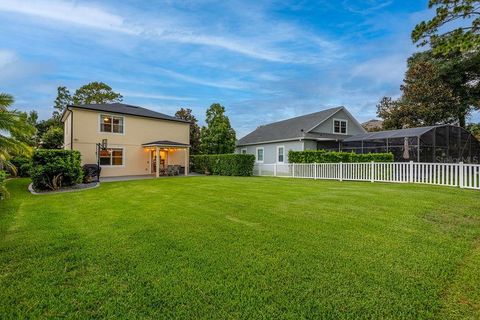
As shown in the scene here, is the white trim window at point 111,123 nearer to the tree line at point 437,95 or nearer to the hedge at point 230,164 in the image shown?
the hedge at point 230,164

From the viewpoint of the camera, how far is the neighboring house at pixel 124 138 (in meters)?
17.0

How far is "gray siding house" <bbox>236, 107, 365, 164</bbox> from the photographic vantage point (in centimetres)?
2046

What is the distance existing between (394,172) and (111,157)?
17.6m

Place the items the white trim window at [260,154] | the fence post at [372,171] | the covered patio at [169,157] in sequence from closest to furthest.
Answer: the fence post at [372,171] < the covered patio at [169,157] < the white trim window at [260,154]

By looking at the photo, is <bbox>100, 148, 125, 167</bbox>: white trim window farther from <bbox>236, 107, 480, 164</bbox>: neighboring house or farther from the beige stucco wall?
<bbox>236, 107, 480, 164</bbox>: neighboring house

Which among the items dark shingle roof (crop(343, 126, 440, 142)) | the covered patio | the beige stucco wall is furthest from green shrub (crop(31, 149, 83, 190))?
dark shingle roof (crop(343, 126, 440, 142))

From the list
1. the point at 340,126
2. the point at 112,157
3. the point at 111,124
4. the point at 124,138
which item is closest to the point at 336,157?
the point at 340,126

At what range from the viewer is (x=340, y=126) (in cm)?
2236

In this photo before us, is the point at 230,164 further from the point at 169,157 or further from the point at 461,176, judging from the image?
the point at 461,176

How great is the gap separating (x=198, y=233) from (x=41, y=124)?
3550 cm

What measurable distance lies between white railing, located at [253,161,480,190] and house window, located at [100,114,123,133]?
468 inches

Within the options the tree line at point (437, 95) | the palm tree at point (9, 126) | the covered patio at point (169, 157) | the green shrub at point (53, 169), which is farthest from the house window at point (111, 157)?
the tree line at point (437, 95)

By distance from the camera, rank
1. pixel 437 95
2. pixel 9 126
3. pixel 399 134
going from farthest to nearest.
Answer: pixel 437 95, pixel 399 134, pixel 9 126

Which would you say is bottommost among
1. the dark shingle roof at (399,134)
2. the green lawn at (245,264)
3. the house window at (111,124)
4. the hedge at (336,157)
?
the green lawn at (245,264)
